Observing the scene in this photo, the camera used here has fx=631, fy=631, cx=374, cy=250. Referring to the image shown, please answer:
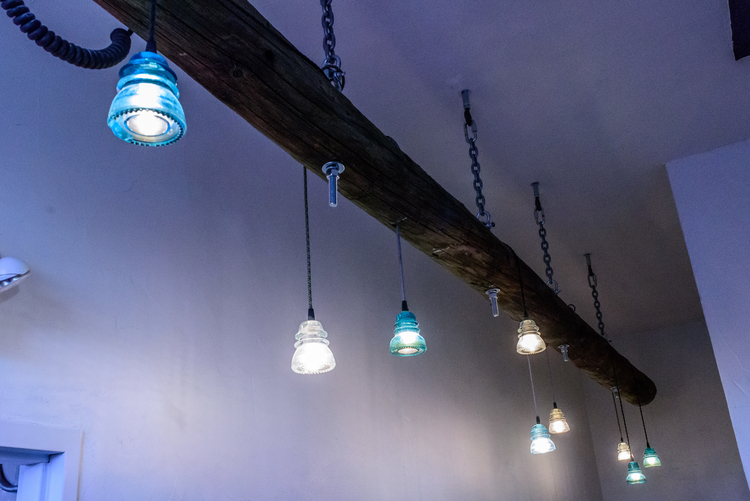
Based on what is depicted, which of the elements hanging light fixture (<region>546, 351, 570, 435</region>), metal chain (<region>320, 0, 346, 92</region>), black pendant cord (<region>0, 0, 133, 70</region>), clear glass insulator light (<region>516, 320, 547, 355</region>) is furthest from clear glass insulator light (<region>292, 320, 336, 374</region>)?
hanging light fixture (<region>546, 351, 570, 435</region>)

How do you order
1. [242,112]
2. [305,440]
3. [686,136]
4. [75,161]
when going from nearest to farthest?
[242,112], [75,161], [305,440], [686,136]

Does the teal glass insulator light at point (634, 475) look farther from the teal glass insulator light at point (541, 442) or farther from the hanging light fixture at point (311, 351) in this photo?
the hanging light fixture at point (311, 351)

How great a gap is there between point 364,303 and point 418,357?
0.59 metres

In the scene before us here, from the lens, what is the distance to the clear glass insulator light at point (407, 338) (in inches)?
85.7

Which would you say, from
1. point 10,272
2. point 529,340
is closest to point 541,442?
point 529,340

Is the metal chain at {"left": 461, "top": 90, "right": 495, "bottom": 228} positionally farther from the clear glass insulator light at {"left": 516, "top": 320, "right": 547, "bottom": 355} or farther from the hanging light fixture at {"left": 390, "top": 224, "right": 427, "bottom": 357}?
the hanging light fixture at {"left": 390, "top": 224, "right": 427, "bottom": 357}

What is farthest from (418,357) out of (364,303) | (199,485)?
(199,485)

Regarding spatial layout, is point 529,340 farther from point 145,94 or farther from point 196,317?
point 145,94

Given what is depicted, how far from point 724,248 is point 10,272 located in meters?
3.22

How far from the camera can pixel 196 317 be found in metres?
2.41

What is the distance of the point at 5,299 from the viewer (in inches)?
70.8

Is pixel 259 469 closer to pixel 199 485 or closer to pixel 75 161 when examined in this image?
pixel 199 485

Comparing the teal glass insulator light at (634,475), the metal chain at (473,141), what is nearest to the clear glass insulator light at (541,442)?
the metal chain at (473,141)

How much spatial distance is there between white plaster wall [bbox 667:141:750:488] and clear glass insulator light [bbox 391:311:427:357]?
5.94 feet
